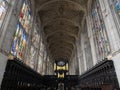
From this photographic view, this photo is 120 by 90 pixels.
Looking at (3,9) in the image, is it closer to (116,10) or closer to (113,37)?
(113,37)

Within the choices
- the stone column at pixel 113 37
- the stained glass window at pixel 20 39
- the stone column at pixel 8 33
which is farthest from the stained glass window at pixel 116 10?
the stained glass window at pixel 20 39

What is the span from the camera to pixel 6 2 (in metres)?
6.98

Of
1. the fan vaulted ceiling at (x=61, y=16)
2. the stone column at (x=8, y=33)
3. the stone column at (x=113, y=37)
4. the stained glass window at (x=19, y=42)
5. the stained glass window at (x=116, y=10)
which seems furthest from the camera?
the fan vaulted ceiling at (x=61, y=16)

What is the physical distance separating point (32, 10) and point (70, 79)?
11407mm

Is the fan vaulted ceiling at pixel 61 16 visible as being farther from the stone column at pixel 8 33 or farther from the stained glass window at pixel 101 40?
the stone column at pixel 8 33

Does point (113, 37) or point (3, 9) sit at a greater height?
point (3, 9)

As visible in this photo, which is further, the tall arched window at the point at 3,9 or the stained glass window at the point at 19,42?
the stained glass window at the point at 19,42

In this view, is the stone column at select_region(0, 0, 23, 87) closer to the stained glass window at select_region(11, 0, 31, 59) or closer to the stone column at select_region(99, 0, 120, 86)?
the stained glass window at select_region(11, 0, 31, 59)

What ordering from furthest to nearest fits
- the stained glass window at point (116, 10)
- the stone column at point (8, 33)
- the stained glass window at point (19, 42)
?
the stained glass window at point (19, 42) → the stained glass window at point (116, 10) → the stone column at point (8, 33)

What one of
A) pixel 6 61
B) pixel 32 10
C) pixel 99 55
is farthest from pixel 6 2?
pixel 99 55

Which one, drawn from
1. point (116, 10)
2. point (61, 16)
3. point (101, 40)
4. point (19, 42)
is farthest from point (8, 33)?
point (61, 16)

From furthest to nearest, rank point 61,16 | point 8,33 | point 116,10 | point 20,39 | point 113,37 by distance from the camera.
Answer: point 61,16, point 20,39, point 116,10, point 113,37, point 8,33

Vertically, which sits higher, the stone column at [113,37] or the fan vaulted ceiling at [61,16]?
the fan vaulted ceiling at [61,16]

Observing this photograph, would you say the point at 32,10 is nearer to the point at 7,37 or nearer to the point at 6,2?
the point at 6,2
